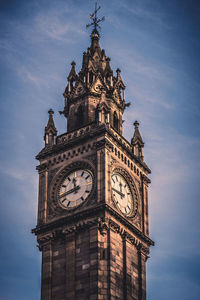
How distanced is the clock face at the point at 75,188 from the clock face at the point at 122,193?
229cm

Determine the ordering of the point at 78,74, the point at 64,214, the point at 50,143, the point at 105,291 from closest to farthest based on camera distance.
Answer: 1. the point at 105,291
2. the point at 64,214
3. the point at 50,143
4. the point at 78,74

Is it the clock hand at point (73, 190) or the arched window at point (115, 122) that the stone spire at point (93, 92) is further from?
the clock hand at point (73, 190)

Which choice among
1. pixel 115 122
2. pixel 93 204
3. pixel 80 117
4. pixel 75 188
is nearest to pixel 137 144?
pixel 115 122

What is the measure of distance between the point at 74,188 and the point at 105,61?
17604 mm

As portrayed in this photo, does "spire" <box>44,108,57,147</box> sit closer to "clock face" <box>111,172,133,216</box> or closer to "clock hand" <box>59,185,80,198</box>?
"clock hand" <box>59,185,80,198</box>

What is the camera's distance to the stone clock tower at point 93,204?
222 ft

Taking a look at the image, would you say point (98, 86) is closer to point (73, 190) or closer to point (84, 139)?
point (84, 139)

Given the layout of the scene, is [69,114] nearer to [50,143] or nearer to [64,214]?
[50,143]

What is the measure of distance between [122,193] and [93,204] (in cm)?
435

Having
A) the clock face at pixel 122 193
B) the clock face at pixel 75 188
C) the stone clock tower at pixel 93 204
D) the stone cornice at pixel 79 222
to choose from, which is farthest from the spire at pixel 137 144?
the stone cornice at pixel 79 222

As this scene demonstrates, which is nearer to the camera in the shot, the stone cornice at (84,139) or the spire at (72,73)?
the stone cornice at (84,139)

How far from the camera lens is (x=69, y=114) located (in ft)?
265

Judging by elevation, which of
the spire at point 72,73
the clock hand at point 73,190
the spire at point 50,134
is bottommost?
the clock hand at point 73,190

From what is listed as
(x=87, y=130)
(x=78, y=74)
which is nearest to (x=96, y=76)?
(x=78, y=74)
